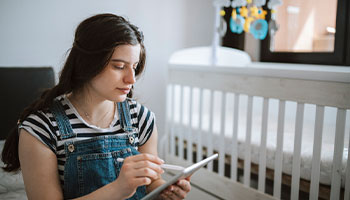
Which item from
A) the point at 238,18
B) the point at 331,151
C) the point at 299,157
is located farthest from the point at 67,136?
the point at 238,18

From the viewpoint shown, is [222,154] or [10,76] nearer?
[10,76]

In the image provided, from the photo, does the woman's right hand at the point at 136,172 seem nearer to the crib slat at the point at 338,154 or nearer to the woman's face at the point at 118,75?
the woman's face at the point at 118,75

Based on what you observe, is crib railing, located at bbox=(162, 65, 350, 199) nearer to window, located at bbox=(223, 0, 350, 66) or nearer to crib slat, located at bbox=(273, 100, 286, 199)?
crib slat, located at bbox=(273, 100, 286, 199)

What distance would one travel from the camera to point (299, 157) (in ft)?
4.58

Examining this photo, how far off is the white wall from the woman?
20.4 inches

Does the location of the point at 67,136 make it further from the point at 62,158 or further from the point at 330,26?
the point at 330,26

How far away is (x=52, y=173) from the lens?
33.3 inches

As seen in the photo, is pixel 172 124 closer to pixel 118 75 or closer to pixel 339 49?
pixel 339 49

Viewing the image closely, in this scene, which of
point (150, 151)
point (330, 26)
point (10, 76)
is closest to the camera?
point (150, 151)

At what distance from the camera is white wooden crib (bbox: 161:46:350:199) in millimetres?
1314

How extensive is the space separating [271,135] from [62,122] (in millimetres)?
1164

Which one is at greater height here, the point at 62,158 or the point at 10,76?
the point at 10,76

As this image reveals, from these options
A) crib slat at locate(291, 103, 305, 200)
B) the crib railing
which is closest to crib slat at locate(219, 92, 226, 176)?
the crib railing

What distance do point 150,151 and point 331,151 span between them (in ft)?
2.75
